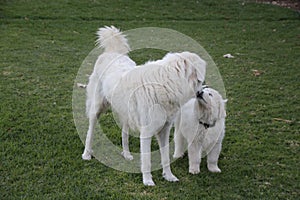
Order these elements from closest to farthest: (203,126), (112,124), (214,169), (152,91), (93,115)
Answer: (152,91), (203,126), (214,169), (93,115), (112,124)

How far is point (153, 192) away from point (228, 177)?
3.07 feet

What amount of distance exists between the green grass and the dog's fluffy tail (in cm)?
121

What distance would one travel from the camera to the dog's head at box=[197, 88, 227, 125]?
167 inches

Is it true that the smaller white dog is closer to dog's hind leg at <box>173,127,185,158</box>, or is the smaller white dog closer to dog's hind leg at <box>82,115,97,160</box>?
dog's hind leg at <box>173,127,185,158</box>

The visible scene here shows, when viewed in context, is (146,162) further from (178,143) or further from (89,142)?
(89,142)

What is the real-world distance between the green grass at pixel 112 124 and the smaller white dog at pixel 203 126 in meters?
0.20

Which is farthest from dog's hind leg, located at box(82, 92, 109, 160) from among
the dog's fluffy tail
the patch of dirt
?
the patch of dirt

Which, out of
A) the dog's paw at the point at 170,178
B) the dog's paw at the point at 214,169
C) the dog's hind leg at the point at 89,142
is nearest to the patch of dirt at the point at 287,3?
the dog's paw at the point at 214,169

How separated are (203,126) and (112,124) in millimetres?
1667

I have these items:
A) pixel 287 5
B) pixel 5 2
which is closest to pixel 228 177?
pixel 5 2

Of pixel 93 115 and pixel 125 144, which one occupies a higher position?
pixel 93 115

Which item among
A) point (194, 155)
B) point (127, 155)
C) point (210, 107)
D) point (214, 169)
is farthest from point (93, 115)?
point (214, 169)

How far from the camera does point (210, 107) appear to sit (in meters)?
4.29

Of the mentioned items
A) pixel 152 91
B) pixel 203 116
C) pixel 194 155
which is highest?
pixel 152 91
